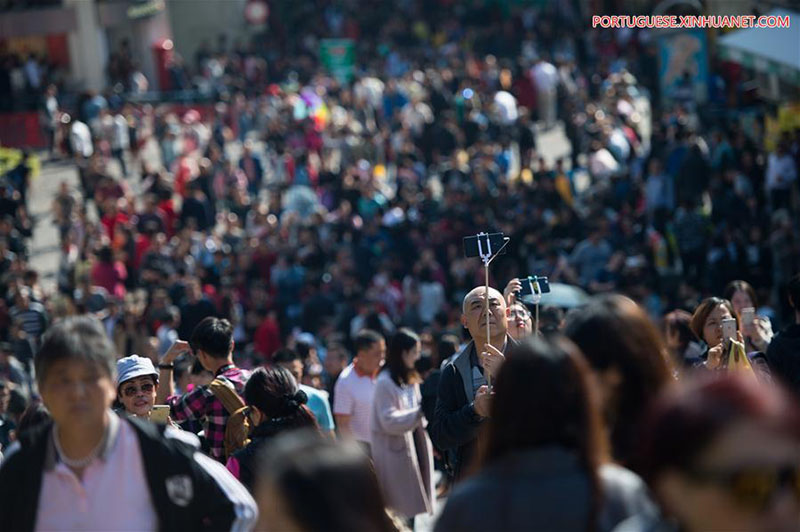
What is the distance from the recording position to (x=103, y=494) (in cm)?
390

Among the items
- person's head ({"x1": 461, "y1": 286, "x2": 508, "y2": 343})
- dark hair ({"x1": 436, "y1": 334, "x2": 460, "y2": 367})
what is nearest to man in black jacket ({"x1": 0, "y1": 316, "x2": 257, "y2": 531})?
person's head ({"x1": 461, "y1": 286, "x2": 508, "y2": 343})

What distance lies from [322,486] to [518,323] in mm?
3832

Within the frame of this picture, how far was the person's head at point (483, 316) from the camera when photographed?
6223 millimetres

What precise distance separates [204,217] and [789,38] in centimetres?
944

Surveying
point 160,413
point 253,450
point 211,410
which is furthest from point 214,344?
point 253,450

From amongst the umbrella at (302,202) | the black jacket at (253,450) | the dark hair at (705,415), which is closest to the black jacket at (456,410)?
the black jacket at (253,450)

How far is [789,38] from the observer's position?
17.4m

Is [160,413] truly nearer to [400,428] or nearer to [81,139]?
[400,428]

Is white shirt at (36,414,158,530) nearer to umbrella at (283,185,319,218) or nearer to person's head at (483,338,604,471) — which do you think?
person's head at (483,338,604,471)

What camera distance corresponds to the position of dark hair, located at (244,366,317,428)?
5855 millimetres

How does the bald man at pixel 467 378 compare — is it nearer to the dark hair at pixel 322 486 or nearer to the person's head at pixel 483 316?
the person's head at pixel 483 316

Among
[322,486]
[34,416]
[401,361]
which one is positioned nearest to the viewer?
[322,486]

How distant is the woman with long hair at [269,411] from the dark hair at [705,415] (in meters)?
3.00

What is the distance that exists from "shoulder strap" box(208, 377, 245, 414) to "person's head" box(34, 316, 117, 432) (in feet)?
Answer: 8.52
